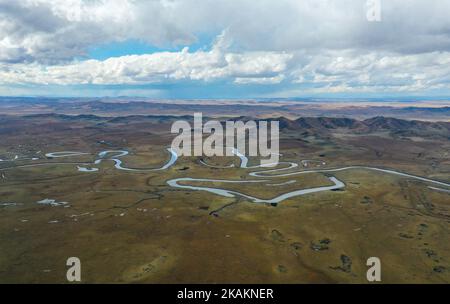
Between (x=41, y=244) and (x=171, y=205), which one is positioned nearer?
(x=41, y=244)

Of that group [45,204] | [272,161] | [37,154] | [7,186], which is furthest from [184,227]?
[37,154]

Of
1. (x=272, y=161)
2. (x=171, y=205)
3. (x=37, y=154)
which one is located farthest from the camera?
(x=37, y=154)

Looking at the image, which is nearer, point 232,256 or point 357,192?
point 232,256
